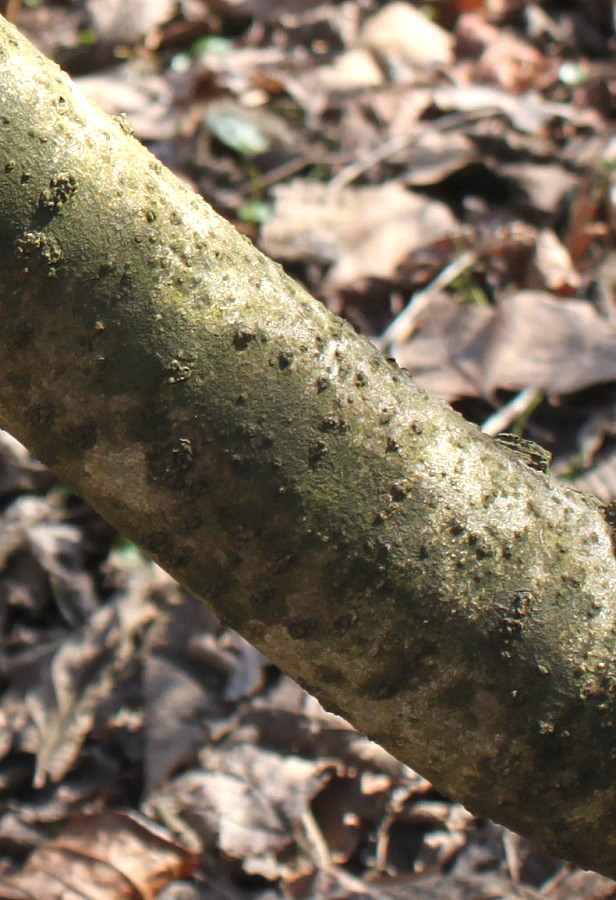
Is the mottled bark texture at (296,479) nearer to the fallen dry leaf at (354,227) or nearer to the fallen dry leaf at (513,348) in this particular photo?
the fallen dry leaf at (513,348)

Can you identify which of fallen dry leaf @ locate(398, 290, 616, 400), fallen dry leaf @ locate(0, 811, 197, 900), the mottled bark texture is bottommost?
fallen dry leaf @ locate(0, 811, 197, 900)

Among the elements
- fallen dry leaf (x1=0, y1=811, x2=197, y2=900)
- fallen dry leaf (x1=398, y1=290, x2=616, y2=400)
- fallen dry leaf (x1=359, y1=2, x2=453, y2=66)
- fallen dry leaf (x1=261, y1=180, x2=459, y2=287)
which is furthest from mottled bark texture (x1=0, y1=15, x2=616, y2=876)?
fallen dry leaf (x1=359, y1=2, x2=453, y2=66)

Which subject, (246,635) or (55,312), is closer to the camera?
(55,312)

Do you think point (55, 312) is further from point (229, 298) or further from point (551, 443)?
point (551, 443)

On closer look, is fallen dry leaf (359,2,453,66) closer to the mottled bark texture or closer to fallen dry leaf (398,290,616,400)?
fallen dry leaf (398,290,616,400)

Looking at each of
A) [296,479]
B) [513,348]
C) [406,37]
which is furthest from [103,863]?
[406,37]

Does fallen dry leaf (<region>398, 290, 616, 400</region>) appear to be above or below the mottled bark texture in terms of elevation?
below

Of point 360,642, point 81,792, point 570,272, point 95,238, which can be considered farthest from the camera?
point 570,272

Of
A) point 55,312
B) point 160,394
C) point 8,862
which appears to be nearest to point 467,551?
point 160,394

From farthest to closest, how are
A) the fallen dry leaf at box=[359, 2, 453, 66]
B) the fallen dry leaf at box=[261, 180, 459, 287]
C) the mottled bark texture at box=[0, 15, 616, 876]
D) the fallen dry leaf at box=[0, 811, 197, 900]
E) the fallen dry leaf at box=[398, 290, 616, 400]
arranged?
the fallen dry leaf at box=[359, 2, 453, 66], the fallen dry leaf at box=[261, 180, 459, 287], the fallen dry leaf at box=[398, 290, 616, 400], the fallen dry leaf at box=[0, 811, 197, 900], the mottled bark texture at box=[0, 15, 616, 876]
